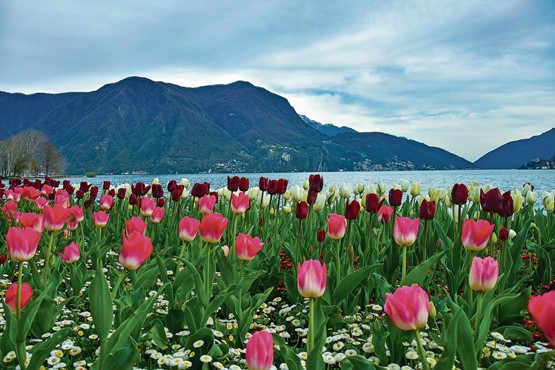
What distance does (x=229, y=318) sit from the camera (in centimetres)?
408

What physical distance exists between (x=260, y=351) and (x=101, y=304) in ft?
3.67

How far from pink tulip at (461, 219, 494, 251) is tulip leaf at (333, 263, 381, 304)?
734 millimetres

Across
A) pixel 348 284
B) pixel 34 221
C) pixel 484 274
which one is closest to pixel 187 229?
pixel 34 221

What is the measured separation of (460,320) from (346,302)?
6.53 feet

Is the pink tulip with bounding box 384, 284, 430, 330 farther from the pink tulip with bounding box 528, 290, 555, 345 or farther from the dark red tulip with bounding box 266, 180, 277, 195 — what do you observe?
the dark red tulip with bounding box 266, 180, 277, 195

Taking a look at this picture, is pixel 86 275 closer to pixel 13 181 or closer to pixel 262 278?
pixel 262 278

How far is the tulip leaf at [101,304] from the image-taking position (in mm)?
2373

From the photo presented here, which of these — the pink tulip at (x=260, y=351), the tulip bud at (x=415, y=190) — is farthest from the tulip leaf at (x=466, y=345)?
the tulip bud at (x=415, y=190)

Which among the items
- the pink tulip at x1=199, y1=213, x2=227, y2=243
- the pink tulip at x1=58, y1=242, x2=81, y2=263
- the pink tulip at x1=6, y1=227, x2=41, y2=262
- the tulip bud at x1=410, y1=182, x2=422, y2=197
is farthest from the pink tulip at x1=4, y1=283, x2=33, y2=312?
the tulip bud at x1=410, y1=182, x2=422, y2=197

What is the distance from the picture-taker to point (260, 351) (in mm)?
1686

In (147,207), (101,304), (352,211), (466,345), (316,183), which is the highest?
(316,183)

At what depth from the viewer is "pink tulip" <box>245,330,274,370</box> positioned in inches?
66.1

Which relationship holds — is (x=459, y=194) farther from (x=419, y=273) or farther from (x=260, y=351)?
(x=260, y=351)

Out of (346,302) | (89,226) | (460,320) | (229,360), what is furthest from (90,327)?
(89,226)
